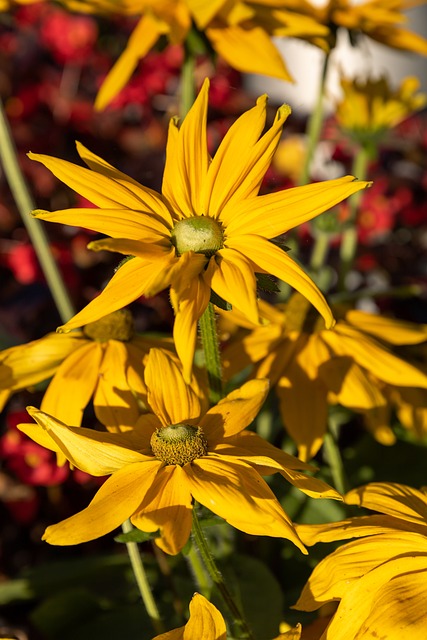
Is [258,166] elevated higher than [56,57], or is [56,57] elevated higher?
[258,166]

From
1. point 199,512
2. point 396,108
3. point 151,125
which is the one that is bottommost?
point 151,125

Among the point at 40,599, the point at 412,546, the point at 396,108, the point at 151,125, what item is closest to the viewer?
the point at 412,546

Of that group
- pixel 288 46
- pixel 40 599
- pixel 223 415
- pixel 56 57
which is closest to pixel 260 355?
pixel 223 415

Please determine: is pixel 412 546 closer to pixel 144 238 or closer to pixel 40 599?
pixel 144 238

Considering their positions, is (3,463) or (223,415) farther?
(3,463)

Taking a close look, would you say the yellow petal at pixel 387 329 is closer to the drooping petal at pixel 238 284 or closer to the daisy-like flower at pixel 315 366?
the daisy-like flower at pixel 315 366

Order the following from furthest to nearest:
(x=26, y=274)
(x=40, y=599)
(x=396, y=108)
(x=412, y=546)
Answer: (x=26, y=274) → (x=396, y=108) → (x=40, y=599) → (x=412, y=546)
